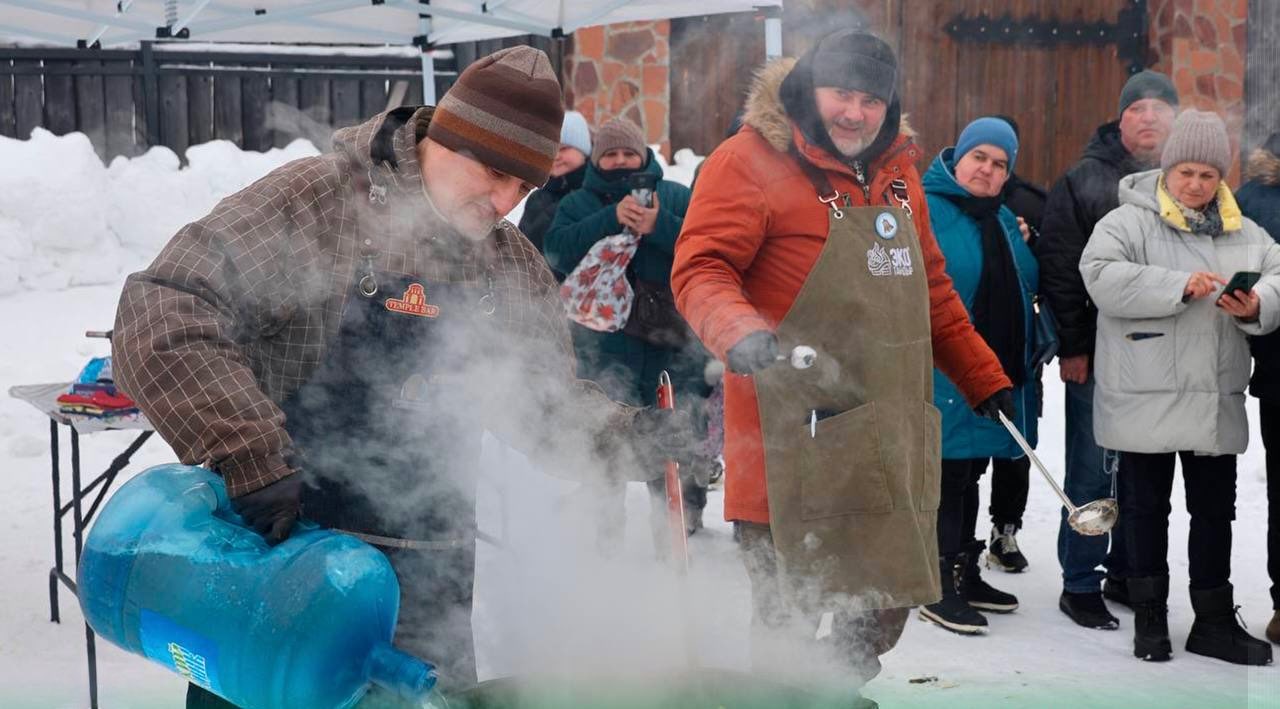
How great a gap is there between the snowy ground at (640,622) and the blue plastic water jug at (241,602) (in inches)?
36.0

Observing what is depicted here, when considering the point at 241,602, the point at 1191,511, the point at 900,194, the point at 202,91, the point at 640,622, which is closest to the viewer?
the point at 241,602

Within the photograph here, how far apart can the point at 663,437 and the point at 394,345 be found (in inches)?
19.6

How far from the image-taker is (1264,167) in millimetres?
4766

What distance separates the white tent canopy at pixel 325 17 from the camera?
622cm

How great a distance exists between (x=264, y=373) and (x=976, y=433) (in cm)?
313

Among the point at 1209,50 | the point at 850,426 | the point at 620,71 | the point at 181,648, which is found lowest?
the point at 181,648

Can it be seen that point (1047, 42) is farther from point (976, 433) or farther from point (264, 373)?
point (264, 373)

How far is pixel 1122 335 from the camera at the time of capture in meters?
4.59

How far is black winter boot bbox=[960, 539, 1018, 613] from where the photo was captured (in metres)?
5.03

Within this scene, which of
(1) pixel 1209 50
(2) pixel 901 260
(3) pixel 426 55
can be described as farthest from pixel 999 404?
(1) pixel 1209 50

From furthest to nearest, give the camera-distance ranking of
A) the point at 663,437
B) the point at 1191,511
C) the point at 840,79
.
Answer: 1. the point at 1191,511
2. the point at 840,79
3. the point at 663,437

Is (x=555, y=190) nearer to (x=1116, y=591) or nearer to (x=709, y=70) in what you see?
(x=1116, y=591)

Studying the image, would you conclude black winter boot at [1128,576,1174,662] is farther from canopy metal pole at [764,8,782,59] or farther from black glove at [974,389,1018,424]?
canopy metal pole at [764,8,782,59]

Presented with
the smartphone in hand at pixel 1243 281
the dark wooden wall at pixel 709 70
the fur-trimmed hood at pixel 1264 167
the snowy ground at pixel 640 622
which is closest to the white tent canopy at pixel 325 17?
the snowy ground at pixel 640 622
